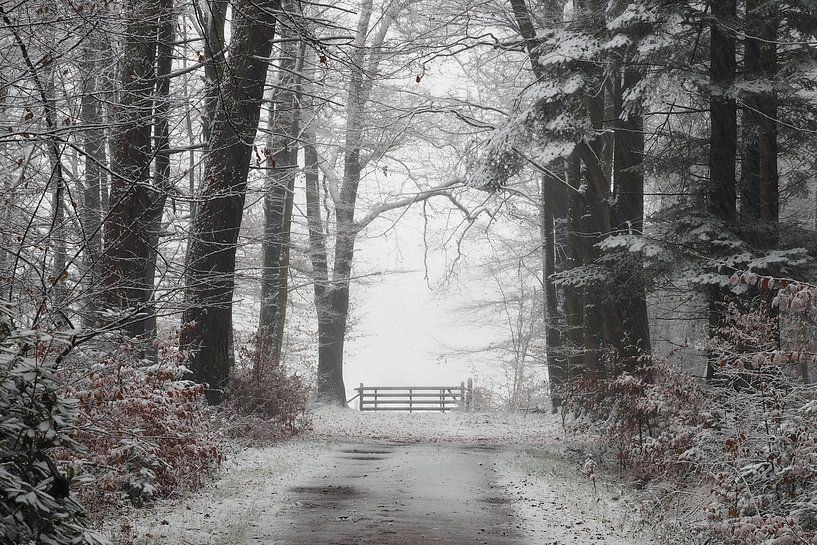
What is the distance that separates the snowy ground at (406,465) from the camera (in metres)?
7.05

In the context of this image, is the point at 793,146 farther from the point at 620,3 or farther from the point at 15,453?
the point at 15,453

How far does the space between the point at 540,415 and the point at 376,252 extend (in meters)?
55.3

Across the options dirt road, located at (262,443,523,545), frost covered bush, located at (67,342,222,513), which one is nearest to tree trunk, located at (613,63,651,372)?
dirt road, located at (262,443,523,545)

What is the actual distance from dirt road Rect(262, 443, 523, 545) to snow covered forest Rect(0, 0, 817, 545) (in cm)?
112

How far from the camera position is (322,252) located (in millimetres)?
21906

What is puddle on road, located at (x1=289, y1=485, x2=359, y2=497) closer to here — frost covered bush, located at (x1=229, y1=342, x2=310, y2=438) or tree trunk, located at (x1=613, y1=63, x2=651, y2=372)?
frost covered bush, located at (x1=229, y1=342, x2=310, y2=438)

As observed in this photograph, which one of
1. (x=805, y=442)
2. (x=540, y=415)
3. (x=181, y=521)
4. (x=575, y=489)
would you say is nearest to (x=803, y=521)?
(x=805, y=442)

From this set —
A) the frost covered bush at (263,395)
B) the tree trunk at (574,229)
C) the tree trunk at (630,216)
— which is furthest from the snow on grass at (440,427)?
the tree trunk at (630,216)

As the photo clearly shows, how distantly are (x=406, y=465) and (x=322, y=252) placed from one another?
1067 centimetres

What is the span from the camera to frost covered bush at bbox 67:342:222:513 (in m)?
6.68

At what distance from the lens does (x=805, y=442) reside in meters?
6.63

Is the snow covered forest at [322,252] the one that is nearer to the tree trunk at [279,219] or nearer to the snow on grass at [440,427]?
the tree trunk at [279,219]

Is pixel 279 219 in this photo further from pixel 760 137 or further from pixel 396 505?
pixel 396 505

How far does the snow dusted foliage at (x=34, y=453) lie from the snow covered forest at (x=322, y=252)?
0.05ft
